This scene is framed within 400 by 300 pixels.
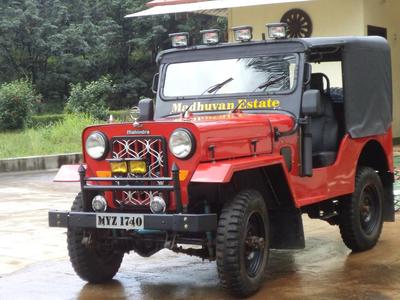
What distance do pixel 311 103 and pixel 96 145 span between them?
6.21 feet

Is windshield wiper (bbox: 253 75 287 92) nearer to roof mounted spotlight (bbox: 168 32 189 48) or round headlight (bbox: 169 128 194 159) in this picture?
roof mounted spotlight (bbox: 168 32 189 48)

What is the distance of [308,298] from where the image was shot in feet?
18.0

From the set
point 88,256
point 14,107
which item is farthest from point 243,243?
point 14,107

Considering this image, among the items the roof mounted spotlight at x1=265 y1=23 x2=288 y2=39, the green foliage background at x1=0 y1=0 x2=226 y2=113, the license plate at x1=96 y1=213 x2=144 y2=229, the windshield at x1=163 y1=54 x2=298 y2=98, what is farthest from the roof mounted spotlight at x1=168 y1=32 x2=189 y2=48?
the green foliage background at x1=0 y1=0 x2=226 y2=113

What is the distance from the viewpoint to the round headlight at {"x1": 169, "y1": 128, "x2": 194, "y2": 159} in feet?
17.4

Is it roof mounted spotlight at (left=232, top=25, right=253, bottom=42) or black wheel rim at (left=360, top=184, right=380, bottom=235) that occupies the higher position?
roof mounted spotlight at (left=232, top=25, right=253, bottom=42)

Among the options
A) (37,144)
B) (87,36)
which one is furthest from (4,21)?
(37,144)

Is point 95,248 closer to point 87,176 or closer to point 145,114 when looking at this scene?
point 87,176

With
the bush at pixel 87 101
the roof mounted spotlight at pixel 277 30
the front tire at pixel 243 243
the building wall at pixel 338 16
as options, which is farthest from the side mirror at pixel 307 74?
the bush at pixel 87 101

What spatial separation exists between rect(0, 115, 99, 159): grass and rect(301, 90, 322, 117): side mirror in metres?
11.9

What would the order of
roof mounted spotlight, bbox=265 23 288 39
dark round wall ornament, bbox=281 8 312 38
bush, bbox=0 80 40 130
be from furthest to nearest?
bush, bbox=0 80 40 130
dark round wall ornament, bbox=281 8 312 38
roof mounted spotlight, bbox=265 23 288 39

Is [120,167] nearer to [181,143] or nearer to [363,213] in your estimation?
[181,143]

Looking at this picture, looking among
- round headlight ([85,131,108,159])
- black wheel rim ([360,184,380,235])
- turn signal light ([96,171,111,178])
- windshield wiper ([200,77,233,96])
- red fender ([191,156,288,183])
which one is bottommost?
black wheel rim ([360,184,380,235])

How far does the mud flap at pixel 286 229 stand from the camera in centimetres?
608
